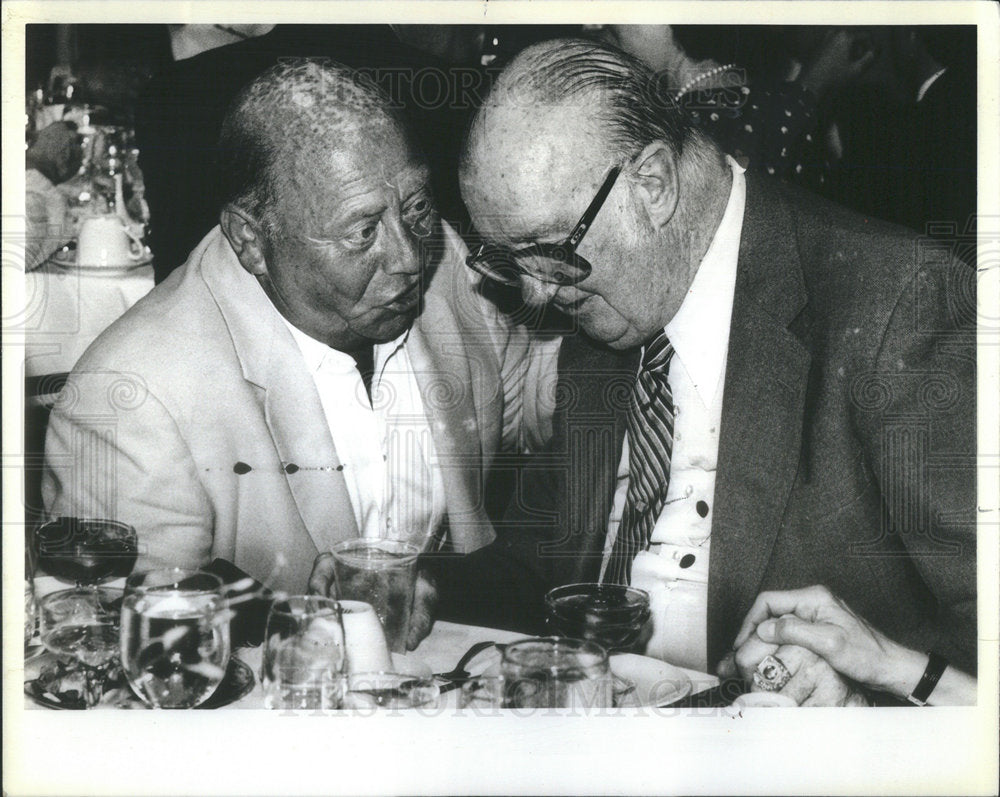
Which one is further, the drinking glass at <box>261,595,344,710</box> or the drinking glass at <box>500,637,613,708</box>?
the drinking glass at <box>500,637,613,708</box>

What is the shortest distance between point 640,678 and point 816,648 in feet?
1.04

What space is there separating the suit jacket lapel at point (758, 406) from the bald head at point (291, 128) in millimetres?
662

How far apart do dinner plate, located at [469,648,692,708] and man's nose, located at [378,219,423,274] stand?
683 mm

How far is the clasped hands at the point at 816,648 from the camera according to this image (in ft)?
6.15

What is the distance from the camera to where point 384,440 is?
191 cm

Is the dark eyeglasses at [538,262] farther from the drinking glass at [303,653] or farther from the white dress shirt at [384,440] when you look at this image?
the drinking glass at [303,653]

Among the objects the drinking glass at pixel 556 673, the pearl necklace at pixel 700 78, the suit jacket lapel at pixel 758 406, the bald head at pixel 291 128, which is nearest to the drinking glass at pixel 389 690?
the drinking glass at pixel 556 673

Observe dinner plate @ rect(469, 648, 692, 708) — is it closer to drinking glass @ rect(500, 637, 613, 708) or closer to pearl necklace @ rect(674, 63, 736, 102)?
drinking glass @ rect(500, 637, 613, 708)

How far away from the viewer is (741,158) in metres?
1.89

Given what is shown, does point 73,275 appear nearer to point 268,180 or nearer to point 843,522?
point 268,180

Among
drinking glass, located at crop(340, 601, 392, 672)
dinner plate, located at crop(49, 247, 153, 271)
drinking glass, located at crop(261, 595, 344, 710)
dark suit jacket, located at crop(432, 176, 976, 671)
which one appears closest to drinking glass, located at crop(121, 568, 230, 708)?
drinking glass, located at crop(261, 595, 344, 710)

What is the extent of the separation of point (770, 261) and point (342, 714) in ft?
3.56

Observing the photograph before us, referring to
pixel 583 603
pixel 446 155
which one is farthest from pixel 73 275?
pixel 583 603

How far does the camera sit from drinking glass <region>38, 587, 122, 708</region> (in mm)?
1854
